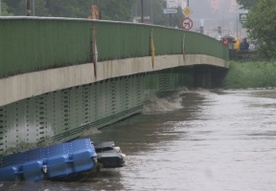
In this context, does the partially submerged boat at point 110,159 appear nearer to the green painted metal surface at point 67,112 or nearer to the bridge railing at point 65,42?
the green painted metal surface at point 67,112

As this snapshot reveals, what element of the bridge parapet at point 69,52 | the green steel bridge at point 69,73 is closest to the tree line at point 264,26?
the green steel bridge at point 69,73

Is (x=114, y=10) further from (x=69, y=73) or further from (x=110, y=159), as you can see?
(x=110, y=159)

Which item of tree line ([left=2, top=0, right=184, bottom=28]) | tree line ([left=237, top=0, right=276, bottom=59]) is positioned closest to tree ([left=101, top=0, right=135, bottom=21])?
tree line ([left=2, top=0, right=184, bottom=28])

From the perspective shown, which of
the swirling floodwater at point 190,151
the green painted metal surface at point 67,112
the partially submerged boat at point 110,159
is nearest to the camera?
the swirling floodwater at point 190,151

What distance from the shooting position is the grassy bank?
200 ft

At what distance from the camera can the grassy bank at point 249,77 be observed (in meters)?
61.0

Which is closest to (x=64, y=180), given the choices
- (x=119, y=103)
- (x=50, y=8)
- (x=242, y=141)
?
(x=242, y=141)

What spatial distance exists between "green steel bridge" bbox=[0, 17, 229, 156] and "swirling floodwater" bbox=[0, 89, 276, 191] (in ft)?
2.52

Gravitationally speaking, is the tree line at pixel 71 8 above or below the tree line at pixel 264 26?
above

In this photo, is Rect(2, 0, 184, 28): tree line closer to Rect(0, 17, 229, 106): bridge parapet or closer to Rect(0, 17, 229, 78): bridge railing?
Rect(0, 17, 229, 106): bridge parapet

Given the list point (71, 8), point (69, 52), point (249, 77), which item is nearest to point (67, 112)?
point (69, 52)

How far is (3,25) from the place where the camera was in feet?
57.3

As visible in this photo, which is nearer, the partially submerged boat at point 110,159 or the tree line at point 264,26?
the partially submerged boat at point 110,159

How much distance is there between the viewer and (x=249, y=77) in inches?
2435
